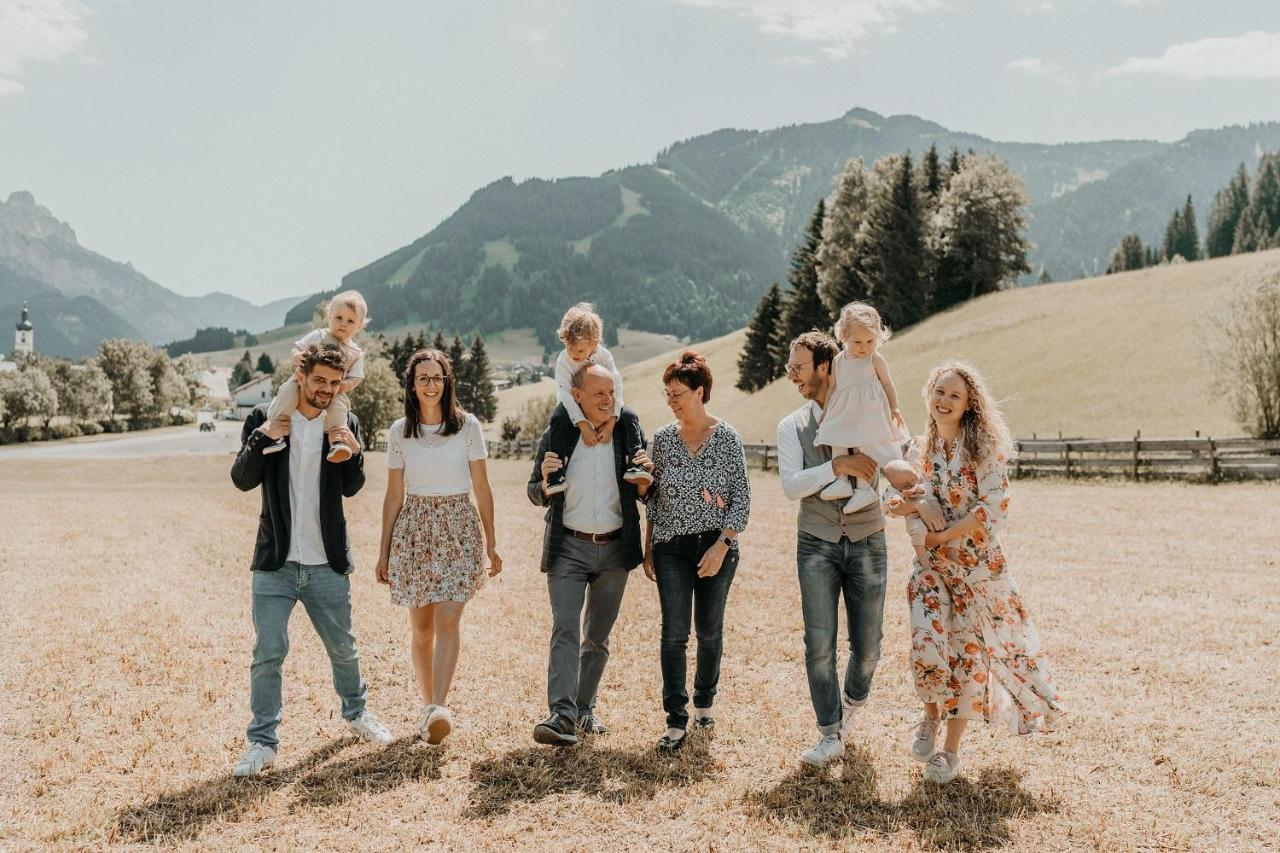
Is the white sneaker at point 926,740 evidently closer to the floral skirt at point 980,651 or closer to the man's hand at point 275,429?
the floral skirt at point 980,651

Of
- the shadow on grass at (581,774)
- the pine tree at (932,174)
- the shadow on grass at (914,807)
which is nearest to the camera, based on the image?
the shadow on grass at (914,807)

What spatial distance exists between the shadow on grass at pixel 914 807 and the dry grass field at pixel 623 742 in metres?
0.02

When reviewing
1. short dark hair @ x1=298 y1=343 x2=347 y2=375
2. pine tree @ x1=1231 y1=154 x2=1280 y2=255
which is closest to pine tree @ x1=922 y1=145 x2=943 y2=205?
pine tree @ x1=1231 y1=154 x2=1280 y2=255

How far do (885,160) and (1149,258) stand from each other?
86.7m

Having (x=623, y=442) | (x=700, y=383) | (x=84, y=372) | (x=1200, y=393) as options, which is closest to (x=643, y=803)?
(x=623, y=442)

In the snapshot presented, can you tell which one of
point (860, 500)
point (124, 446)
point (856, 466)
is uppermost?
point (856, 466)

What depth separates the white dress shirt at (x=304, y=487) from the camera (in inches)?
215

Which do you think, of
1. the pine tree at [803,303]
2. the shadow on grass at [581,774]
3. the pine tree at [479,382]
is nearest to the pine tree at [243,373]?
the pine tree at [479,382]

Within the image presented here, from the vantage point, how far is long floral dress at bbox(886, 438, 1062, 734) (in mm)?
4996

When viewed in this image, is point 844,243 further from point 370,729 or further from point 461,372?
point 370,729

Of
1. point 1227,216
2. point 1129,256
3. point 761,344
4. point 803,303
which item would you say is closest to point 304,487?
point 803,303

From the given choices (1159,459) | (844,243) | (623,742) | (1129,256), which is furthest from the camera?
(1129,256)

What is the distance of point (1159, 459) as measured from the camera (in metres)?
23.4

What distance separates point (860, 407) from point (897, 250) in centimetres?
5360
